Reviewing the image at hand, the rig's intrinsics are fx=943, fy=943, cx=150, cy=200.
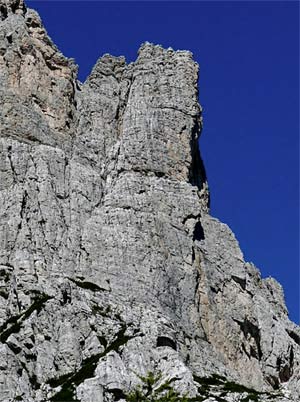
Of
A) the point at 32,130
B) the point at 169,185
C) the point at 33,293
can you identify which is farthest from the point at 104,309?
the point at 32,130

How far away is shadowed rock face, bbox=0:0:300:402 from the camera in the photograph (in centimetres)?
9912

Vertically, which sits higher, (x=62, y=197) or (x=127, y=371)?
(x=62, y=197)

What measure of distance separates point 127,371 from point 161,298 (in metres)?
20.5

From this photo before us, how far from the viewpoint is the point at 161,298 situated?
373 feet

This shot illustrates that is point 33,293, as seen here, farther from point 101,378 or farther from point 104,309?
point 101,378

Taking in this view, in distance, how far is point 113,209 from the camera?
122375mm

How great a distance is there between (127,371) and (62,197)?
3692 centimetres

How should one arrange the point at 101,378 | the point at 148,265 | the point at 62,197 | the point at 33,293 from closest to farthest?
1. the point at 101,378
2. the point at 33,293
3. the point at 148,265
4. the point at 62,197

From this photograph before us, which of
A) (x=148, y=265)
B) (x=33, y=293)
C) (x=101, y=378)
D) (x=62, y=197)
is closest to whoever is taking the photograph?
(x=101, y=378)

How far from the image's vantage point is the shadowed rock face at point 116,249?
325 ft

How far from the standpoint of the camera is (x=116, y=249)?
Result: 118 m

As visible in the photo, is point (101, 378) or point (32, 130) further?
point (32, 130)

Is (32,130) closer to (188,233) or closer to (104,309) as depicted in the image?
(188,233)

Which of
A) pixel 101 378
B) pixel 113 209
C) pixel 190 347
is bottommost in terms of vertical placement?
pixel 101 378
